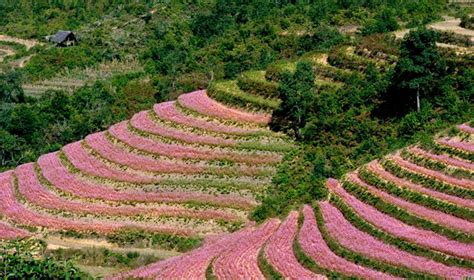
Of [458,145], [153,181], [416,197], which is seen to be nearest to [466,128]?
[458,145]

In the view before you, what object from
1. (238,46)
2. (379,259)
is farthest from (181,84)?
(379,259)

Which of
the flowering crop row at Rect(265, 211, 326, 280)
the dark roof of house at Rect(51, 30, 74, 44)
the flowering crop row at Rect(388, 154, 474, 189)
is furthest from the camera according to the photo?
the dark roof of house at Rect(51, 30, 74, 44)

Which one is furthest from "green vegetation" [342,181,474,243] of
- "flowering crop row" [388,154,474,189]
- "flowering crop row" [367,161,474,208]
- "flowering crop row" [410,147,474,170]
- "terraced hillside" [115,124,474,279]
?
"flowering crop row" [410,147,474,170]

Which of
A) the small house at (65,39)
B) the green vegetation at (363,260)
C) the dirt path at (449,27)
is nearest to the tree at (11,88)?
the small house at (65,39)

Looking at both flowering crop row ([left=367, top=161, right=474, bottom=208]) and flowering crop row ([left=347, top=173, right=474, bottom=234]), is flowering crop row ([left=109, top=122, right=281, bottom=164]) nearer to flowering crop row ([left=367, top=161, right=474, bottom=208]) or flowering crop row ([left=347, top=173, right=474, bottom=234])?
flowering crop row ([left=367, top=161, right=474, bottom=208])

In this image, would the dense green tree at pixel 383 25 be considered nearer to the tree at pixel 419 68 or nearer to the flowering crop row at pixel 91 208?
the tree at pixel 419 68

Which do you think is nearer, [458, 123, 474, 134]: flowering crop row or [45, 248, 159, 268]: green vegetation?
[45, 248, 159, 268]: green vegetation
